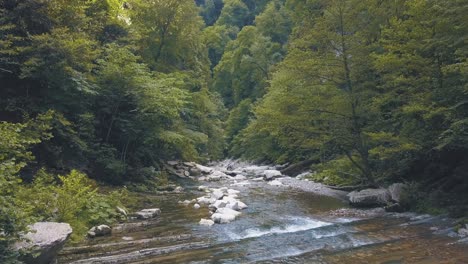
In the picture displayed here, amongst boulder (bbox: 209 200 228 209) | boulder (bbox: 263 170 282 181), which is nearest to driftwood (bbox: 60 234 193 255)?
boulder (bbox: 209 200 228 209)

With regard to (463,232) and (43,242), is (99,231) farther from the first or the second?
(463,232)

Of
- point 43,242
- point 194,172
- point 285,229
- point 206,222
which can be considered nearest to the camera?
point 43,242

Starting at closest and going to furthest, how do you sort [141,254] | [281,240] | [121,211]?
1. [141,254]
2. [281,240]
3. [121,211]

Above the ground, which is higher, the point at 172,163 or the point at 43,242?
the point at 172,163

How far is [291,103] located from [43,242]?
11.3 metres

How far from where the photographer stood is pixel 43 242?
7371mm

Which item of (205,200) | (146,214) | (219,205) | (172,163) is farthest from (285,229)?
(172,163)

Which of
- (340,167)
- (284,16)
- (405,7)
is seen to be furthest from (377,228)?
(284,16)

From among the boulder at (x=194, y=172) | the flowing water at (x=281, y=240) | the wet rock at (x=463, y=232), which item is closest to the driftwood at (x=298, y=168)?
the boulder at (x=194, y=172)

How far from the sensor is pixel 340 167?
679 inches

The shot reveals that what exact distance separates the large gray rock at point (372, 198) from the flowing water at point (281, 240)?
2.65 ft

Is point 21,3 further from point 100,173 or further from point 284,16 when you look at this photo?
point 284,16

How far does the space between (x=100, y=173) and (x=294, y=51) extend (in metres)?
10.2

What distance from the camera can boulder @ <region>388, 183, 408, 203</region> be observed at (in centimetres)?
1329
